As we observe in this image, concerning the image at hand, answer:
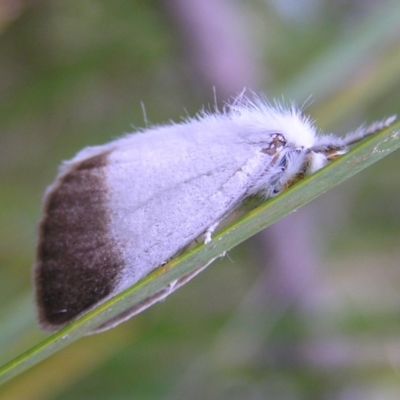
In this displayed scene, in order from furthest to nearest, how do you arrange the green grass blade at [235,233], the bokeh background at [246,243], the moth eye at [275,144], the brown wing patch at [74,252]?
the bokeh background at [246,243], the moth eye at [275,144], the brown wing patch at [74,252], the green grass blade at [235,233]

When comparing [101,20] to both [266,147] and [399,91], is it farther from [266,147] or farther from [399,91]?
[266,147]

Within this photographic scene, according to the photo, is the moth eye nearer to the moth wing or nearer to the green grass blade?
the moth wing

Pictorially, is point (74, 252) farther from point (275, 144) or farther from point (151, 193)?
point (275, 144)

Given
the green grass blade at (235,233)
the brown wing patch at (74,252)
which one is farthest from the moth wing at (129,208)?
the green grass blade at (235,233)

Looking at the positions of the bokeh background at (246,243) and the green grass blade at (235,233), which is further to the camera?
the bokeh background at (246,243)

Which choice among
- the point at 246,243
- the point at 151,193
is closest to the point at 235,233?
the point at 151,193

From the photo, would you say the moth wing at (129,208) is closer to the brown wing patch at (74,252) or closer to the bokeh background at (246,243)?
the brown wing patch at (74,252)

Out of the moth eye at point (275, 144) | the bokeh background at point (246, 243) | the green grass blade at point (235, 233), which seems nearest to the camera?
the green grass blade at point (235, 233)
